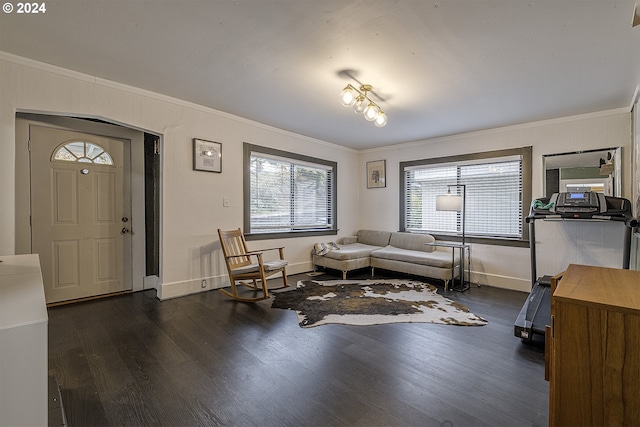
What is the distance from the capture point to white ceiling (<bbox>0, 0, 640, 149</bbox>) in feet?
6.26

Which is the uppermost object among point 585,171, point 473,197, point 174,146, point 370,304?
point 174,146

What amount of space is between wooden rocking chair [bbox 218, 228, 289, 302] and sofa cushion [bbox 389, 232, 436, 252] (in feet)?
7.54

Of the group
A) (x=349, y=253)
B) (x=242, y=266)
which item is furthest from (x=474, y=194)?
(x=242, y=266)

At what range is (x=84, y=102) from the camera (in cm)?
293

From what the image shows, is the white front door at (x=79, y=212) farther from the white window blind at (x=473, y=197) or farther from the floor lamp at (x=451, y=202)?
the white window blind at (x=473, y=197)

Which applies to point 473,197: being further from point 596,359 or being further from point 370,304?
point 596,359

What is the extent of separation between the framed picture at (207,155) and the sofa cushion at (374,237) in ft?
10.5

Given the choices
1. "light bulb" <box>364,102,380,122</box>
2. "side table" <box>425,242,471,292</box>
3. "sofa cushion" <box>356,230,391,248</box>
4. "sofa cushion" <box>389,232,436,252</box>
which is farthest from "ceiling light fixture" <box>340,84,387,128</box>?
"sofa cushion" <box>356,230,391,248</box>

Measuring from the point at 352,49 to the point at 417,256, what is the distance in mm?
3251

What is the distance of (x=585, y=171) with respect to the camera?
12.4 ft

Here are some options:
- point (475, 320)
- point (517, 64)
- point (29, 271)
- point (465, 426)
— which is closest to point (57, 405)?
point (29, 271)

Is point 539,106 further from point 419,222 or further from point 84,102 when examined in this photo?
point 84,102

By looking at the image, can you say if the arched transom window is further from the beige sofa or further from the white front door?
the beige sofa

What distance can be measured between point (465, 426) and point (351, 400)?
2.01ft
